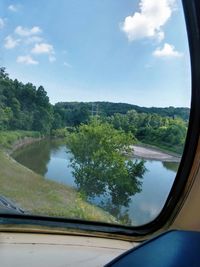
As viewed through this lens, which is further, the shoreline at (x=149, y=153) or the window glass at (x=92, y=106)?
the shoreline at (x=149, y=153)

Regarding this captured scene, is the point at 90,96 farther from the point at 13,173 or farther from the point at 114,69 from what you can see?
the point at 13,173

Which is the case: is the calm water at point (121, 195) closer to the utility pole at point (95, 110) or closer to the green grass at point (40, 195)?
the green grass at point (40, 195)

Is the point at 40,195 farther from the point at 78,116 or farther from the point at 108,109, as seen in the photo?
the point at 108,109

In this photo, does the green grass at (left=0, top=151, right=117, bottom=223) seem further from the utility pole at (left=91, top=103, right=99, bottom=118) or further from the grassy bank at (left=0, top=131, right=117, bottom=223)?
the utility pole at (left=91, top=103, right=99, bottom=118)

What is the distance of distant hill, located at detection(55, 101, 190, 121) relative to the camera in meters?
1.79

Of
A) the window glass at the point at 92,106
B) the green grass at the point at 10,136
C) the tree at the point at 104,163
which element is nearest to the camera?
the window glass at the point at 92,106

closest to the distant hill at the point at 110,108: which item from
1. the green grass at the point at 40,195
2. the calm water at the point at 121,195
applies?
the calm water at the point at 121,195

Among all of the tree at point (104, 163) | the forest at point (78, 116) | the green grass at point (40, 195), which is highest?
the forest at point (78, 116)

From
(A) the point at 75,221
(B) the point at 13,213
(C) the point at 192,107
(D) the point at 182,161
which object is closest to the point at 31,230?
(B) the point at 13,213

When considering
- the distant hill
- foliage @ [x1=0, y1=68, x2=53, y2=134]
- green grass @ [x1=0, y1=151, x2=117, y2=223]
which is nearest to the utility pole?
the distant hill

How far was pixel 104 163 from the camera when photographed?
1890mm

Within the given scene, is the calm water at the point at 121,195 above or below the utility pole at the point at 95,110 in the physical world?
below

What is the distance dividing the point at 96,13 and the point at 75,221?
107cm

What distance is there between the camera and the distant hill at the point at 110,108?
1.79 m
